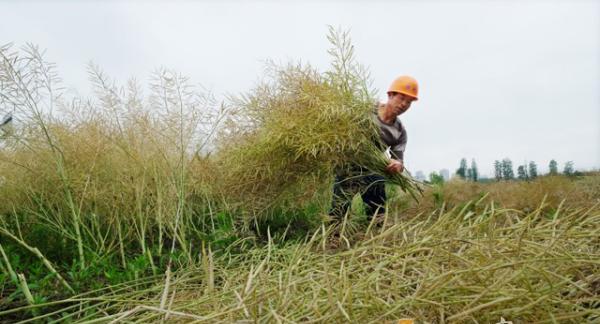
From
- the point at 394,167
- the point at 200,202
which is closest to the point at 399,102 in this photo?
the point at 394,167

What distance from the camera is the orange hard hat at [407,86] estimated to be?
8.78 feet

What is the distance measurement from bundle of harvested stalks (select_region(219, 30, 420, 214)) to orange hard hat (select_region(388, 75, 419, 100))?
375mm

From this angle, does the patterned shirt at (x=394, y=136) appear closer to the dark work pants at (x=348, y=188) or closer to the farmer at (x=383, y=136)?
the farmer at (x=383, y=136)

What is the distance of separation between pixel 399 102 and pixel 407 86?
109 mm

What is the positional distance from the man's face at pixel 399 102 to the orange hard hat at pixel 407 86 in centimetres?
3

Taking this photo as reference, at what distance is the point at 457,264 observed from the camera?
1.22 metres

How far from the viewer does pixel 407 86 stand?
2674mm

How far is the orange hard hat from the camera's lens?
2676mm

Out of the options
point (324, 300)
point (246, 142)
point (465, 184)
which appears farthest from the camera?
point (465, 184)

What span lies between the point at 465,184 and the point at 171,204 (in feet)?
14.1

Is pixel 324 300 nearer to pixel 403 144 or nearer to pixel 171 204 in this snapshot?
pixel 171 204

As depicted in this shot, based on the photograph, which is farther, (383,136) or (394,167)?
(383,136)

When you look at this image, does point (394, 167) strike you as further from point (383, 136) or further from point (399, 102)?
point (399, 102)

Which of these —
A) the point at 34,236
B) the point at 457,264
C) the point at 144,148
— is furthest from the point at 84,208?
the point at 457,264
